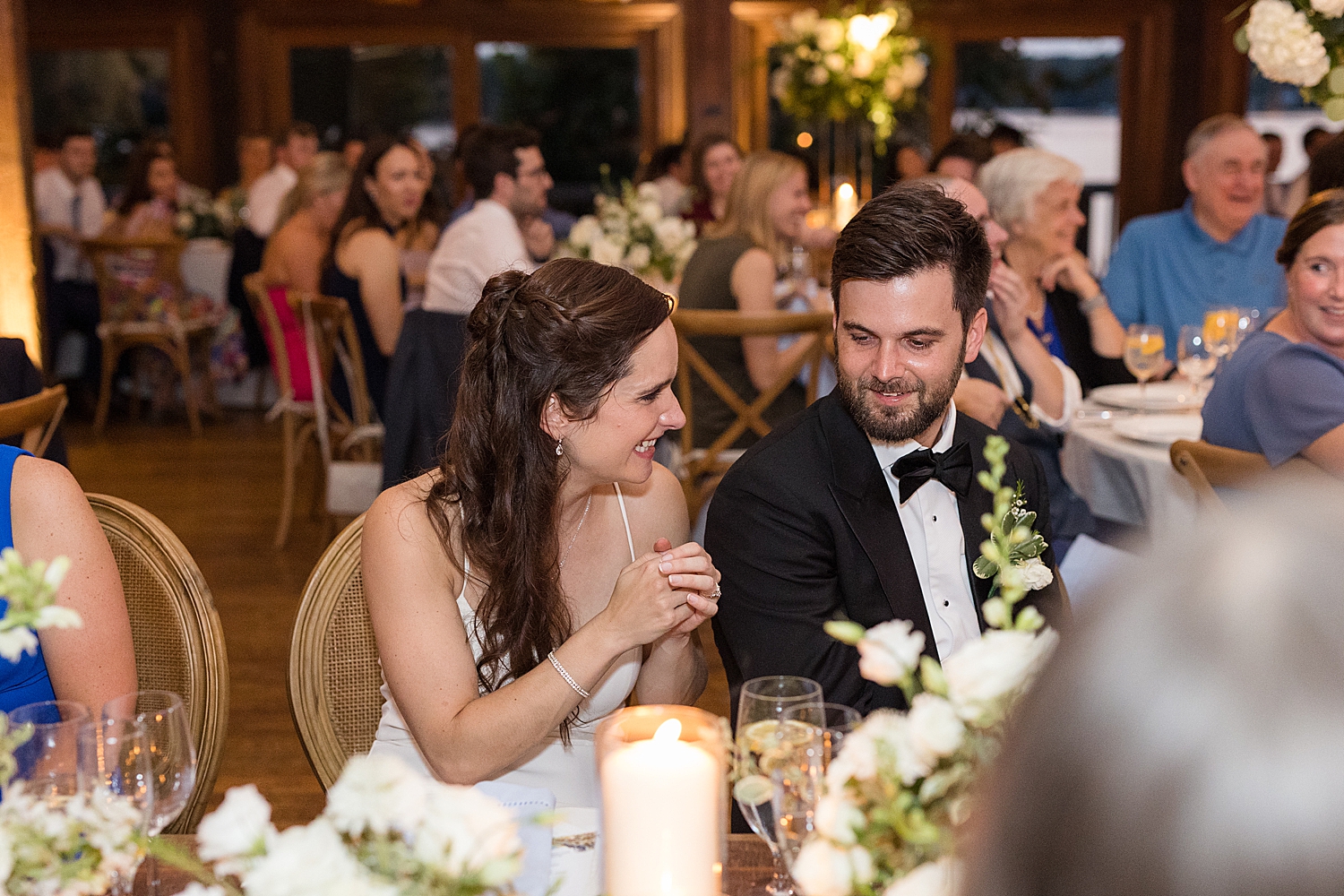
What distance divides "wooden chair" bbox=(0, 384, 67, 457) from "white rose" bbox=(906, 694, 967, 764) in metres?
2.03

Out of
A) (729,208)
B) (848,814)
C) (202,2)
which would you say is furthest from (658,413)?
(202,2)

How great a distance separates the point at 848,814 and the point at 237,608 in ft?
13.3

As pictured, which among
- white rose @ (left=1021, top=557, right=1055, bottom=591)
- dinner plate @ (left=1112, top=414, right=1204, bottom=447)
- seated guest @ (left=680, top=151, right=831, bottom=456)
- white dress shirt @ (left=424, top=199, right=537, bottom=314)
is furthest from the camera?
white dress shirt @ (left=424, top=199, right=537, bottom=314)

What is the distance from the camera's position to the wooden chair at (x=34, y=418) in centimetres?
236

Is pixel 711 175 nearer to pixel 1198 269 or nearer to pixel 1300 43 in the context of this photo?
pixel 1198 269

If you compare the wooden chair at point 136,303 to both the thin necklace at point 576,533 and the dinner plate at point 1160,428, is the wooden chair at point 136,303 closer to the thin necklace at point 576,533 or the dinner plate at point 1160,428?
the dinner plate at point 1160,428

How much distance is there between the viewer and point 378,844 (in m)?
0.79

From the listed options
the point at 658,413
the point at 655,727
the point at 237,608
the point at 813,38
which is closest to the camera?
the point at 655,727

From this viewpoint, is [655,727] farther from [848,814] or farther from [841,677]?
[841,677]

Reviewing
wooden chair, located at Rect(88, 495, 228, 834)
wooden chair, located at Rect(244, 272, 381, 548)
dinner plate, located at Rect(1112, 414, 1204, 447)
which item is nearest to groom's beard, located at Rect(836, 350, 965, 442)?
wooden chair, located at Rect(88, 495, 228, 834)

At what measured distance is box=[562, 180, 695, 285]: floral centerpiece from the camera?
517 centimetres

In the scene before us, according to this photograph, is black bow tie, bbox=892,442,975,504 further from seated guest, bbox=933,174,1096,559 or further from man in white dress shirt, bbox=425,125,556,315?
man in white dress shirt, bbox=425,125,556,315

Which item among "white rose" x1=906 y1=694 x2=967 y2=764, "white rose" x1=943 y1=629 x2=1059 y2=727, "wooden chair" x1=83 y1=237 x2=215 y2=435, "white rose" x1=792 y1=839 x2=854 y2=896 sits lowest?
"wooden chair" x1=83 y1=237 x2=215 y2=435

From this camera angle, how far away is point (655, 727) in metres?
0.96
